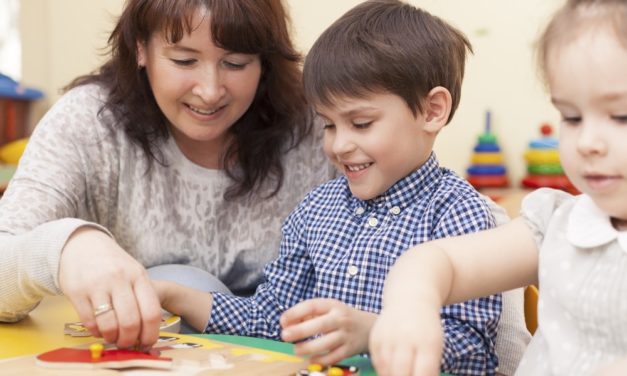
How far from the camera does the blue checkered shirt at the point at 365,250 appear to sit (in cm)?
101

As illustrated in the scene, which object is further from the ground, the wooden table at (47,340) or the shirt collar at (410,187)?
the shirt collar at (410,187)

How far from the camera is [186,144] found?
1.46 m

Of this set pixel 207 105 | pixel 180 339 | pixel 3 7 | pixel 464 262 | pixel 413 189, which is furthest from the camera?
pixel 3 7

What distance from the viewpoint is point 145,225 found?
143 cm

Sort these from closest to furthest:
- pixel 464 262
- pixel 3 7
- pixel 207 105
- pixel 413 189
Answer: pixel 464 262
pixel 413 189
pixel 207 105
pixel 3 7

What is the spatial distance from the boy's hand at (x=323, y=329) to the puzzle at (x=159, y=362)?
0.09ft

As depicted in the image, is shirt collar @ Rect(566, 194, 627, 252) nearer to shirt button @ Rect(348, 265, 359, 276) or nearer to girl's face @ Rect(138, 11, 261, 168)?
shirt button @ Rect(348, 265, 359, 276)

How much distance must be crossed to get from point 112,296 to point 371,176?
404 millimetres

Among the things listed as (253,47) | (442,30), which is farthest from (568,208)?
(253,47)

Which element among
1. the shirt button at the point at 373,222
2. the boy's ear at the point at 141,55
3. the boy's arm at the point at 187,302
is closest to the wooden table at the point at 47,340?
the boy's arm at the point at 187,302

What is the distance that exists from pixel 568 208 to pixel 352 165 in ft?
1.31

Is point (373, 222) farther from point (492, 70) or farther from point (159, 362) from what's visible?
point (492, 70)

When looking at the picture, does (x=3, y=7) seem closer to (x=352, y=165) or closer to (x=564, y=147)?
(x=352, y=165)

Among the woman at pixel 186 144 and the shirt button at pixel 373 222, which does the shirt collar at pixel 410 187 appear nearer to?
the shirt button at pixel 373 222
